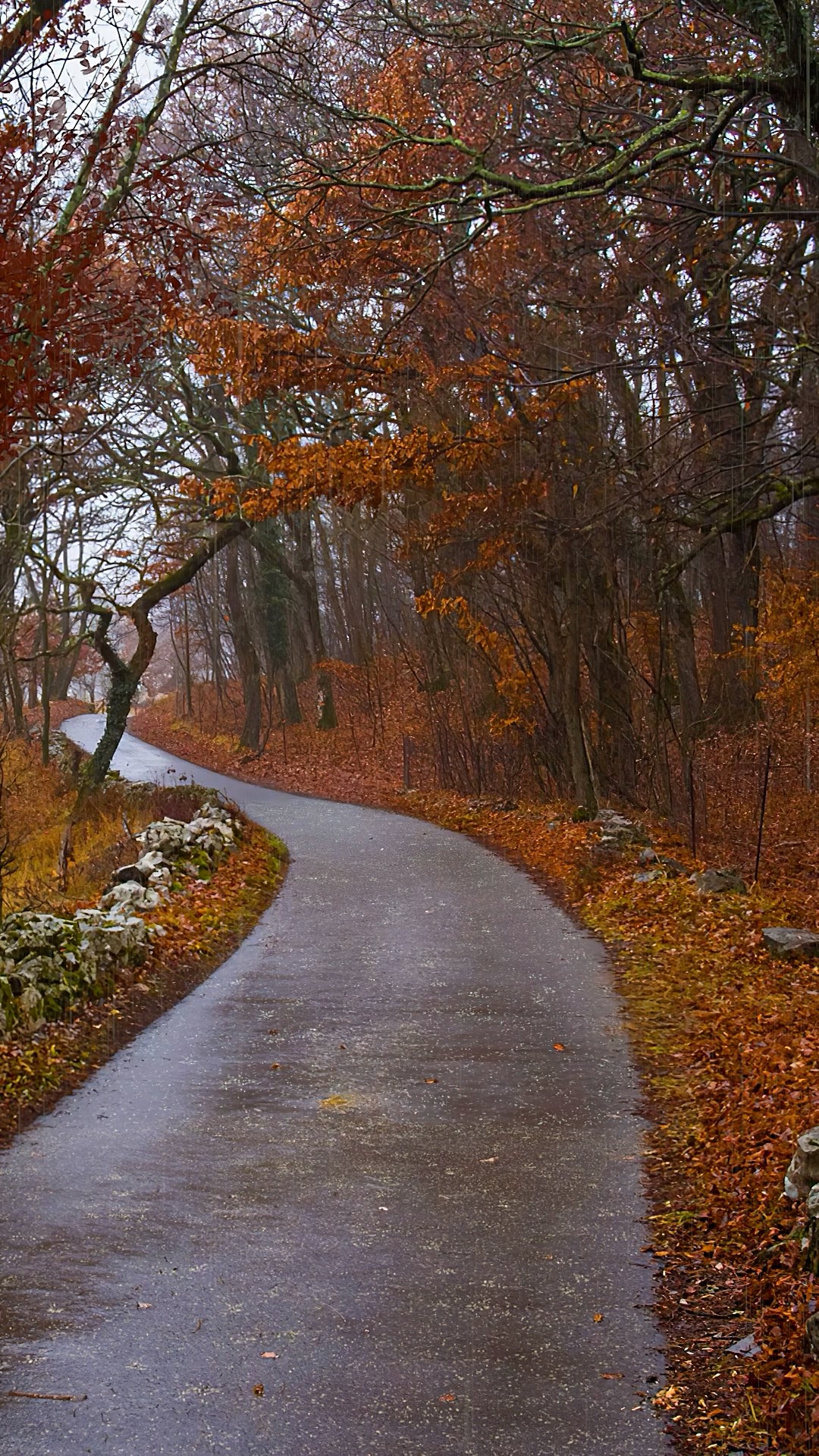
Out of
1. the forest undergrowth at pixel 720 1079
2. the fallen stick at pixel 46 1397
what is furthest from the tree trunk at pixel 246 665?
the fallen stick at pixel 46 1397

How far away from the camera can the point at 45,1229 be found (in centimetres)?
551

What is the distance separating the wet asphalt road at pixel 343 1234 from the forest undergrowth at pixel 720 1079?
0.17 meters

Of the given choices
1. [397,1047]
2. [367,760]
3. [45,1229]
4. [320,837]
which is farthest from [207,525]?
[45,1229]

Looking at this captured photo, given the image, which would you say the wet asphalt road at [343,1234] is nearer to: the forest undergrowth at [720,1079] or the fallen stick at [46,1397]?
the fallen stick at [46,1397]

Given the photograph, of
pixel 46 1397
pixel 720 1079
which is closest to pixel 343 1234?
pixel 46 1397

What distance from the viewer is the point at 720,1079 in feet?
23.7

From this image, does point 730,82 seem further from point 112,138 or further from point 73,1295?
point 73,1295

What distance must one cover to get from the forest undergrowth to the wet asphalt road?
173 millimetres

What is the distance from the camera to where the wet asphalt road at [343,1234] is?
4.07m

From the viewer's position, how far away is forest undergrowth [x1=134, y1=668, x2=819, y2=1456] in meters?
4.20

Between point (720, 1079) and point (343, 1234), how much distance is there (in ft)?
8.77

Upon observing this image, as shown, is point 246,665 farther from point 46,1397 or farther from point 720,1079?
point 46,1397

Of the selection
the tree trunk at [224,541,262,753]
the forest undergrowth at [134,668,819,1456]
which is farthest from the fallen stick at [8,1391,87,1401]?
the tree trunk at [224,541,262,753]

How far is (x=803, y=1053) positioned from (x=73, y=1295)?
416 cm
